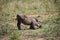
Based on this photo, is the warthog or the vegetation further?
the warthog

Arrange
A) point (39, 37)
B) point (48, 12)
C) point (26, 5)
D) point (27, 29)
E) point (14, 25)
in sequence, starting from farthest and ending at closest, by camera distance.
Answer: point (26, 5)
point (48, 12)
point (14, 25)
point (27, 29)
point (39, 37)

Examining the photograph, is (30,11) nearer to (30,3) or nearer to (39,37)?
(30,3)

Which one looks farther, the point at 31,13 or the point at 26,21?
the point at 31,13

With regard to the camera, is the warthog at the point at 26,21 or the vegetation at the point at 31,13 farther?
the warthog at the point at 26,21

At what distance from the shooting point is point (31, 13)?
51.6 ft

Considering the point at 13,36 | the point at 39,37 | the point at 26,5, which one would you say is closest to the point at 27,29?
the point at 39,37

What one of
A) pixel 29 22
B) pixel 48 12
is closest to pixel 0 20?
pixel 29 22

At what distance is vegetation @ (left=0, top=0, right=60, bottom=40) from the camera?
415 inches

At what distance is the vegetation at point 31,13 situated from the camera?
10.5m

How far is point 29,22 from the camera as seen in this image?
1205 centimetres

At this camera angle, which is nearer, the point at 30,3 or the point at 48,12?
the point at 48,12

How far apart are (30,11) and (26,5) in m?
1.18

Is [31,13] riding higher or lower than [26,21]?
lower

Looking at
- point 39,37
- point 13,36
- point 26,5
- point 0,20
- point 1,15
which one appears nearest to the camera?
point 13,36
